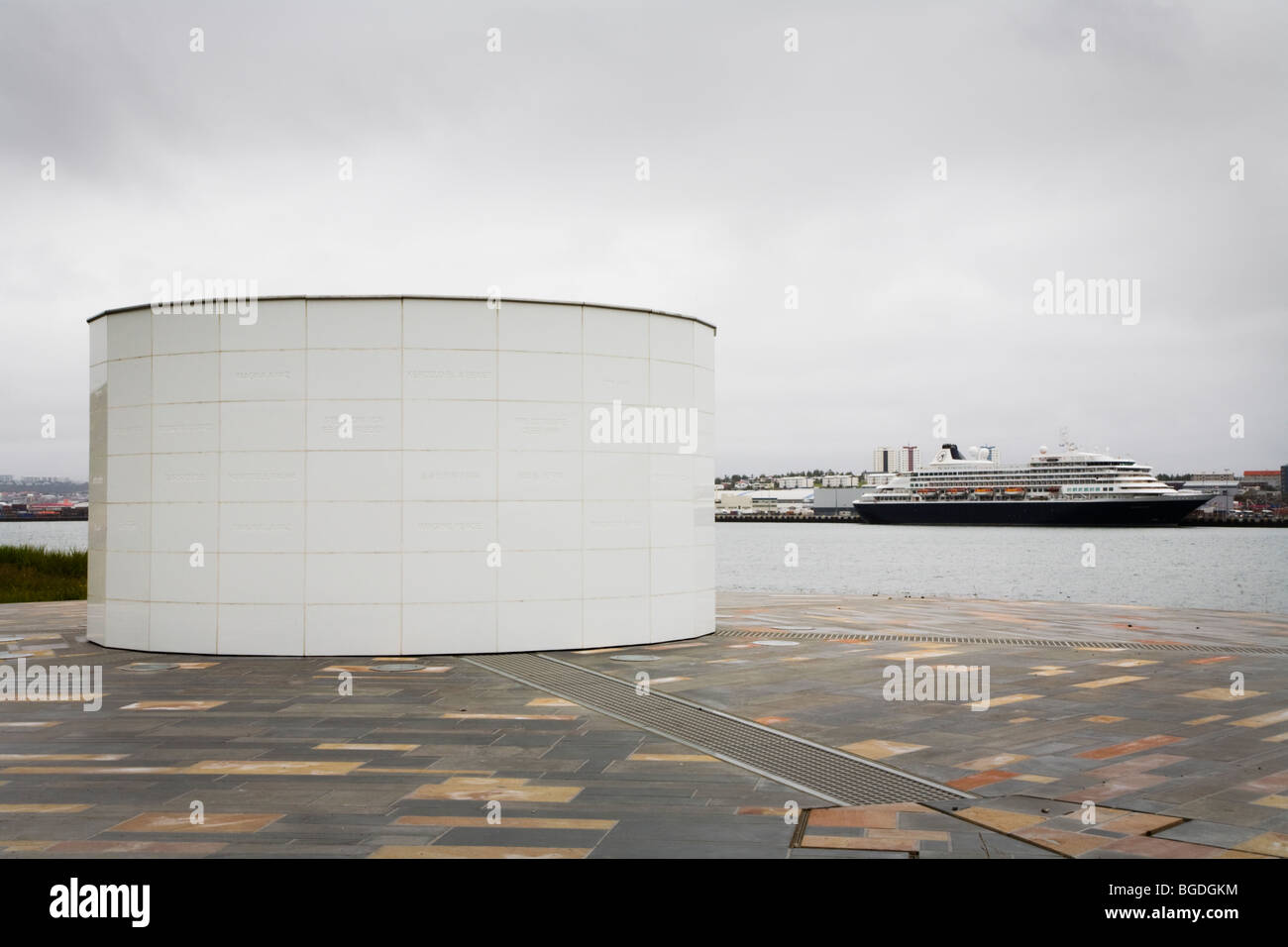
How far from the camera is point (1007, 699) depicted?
10.6 meters

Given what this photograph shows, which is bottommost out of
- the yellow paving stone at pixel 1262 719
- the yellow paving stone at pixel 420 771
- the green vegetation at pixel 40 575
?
the green vegetation at pixel 40 575

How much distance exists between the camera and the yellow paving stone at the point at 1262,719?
9.27 metres

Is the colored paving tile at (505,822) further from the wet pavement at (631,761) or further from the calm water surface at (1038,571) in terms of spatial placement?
the calm water surface at (1038,571)

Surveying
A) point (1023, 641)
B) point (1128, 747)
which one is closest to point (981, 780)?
point (1128, 747)

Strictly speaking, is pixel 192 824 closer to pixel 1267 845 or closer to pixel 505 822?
pixel 505 822

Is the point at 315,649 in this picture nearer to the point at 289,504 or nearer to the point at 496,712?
the point at 289,504

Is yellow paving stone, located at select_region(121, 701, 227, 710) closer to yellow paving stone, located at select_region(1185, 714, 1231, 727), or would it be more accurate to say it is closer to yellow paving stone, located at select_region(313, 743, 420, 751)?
yellow paving stone, located at select_region(313, 743, 420, 751)

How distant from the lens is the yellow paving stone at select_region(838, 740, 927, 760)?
8266 mm

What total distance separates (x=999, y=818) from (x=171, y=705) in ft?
26.2

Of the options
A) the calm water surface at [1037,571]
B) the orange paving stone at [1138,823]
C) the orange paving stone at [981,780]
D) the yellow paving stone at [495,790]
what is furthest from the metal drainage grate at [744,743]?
the calm water surface at [1037,571]

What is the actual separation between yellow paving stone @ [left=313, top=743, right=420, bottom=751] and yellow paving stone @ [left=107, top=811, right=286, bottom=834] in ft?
6.08

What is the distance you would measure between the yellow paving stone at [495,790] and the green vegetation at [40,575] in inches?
839
